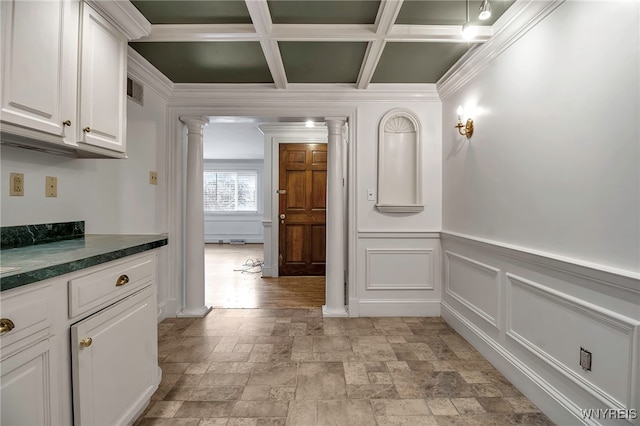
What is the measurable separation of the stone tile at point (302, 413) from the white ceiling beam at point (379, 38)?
2.38 metres

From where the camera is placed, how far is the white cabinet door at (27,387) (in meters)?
0.84

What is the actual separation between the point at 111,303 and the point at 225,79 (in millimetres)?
2274

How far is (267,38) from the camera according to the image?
2.01m

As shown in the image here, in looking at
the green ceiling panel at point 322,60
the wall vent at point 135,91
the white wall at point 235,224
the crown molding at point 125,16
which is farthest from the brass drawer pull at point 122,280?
the white wall at point 235,224

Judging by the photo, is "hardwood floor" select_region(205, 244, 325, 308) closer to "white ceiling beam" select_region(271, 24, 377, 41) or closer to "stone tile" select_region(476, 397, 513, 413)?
"stone tile" select_region(476, 397, 513, 413)

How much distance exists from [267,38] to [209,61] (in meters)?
0.69

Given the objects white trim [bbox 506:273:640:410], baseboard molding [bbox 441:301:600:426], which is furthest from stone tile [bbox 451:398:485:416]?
white trim [bbox 506:273:640:410]

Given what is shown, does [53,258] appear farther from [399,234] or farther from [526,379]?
A: [399,234]

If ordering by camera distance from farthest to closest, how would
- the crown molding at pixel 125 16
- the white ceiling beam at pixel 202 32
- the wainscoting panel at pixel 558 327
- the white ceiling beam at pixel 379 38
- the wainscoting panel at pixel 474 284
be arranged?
the wainscoting panel at pixel 474 284 → the white ceiling beam at pixel 202 32 → the white ceiling beam at pixel 379 38 → the crown molding at pixel 125 16 → the wainscoting panel at pixel 558 327

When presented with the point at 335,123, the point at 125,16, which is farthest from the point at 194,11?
the point at 335,123

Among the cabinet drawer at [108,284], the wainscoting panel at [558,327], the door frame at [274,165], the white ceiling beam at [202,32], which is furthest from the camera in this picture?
the door frame at [274,165]

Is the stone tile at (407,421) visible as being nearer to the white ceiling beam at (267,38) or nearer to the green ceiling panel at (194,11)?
the white ceiling beam at (267,38)

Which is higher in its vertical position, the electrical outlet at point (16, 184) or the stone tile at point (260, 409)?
the electrical outlet at point (16, 184)

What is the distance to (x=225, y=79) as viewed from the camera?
9.11 ft
